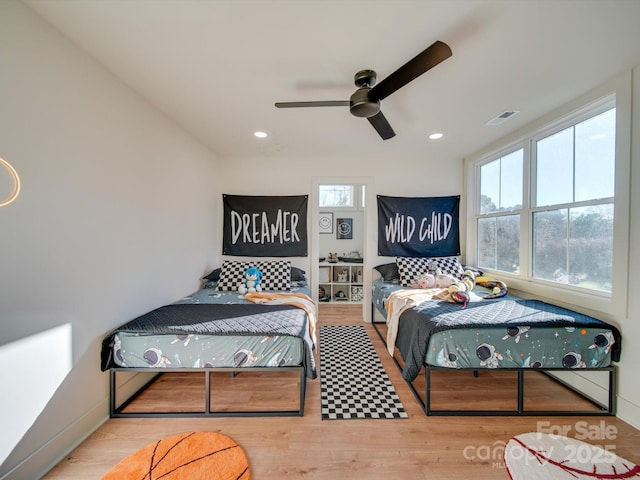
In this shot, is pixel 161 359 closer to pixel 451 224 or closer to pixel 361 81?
pixel 361 81

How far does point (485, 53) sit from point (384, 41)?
66cm

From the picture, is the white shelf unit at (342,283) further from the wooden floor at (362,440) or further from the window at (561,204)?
the wooden floor at (362,440)

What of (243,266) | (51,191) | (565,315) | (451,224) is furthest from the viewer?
(451,224)

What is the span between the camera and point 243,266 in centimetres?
320

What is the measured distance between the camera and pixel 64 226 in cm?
148

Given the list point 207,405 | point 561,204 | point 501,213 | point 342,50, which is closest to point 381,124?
point 342,50

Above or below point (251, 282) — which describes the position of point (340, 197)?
above

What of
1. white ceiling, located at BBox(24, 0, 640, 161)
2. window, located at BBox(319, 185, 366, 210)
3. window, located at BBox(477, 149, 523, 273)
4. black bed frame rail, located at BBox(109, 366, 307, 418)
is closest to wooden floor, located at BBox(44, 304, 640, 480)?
black bed frame rail, located at BBox(109, 366, 307, 418)

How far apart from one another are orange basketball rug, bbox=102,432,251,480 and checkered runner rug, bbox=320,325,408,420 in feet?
2.04

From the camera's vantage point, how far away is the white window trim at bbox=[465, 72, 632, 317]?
5.86 feet

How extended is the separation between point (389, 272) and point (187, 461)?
2755mm

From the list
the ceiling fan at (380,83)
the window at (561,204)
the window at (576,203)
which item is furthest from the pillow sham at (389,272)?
the ceiling fan at (380,83)

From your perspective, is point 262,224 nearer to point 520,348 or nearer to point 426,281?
point 426,281

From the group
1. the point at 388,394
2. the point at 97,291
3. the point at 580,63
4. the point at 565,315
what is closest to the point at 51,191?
the point at 97,291
